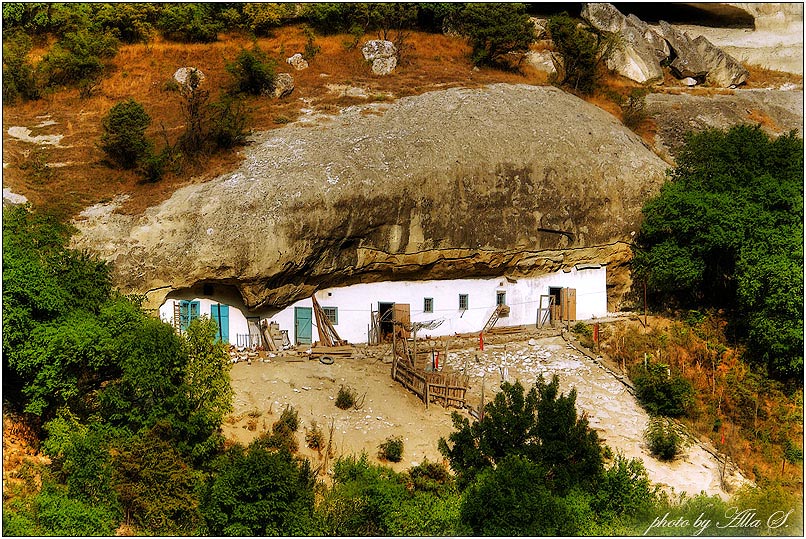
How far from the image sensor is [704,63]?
54625 mm

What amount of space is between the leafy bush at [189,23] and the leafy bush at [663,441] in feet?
107

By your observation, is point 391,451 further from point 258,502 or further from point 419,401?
point 258,502

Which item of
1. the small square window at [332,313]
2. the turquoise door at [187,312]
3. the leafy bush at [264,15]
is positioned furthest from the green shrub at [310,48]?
the turquoise door at [187,312]

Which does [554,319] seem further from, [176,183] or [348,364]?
[176,183]

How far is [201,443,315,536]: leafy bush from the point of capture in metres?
22.2

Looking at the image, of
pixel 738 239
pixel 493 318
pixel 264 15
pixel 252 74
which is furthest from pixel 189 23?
pixel 738 239

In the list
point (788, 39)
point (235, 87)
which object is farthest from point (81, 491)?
point (788, 39)

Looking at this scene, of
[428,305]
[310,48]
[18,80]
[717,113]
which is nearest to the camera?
[428,305]

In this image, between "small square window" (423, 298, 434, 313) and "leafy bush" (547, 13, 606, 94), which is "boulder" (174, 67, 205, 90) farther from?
"leafy bush" (547, 13, 606, 94)

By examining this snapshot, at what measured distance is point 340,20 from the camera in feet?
167

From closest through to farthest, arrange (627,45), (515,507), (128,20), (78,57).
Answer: (515,507)
(78,57)
(128,20)
(627,45)

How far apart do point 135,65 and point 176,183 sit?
14.9 meters

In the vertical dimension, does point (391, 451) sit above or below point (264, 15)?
below

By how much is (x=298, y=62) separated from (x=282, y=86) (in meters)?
3.67
